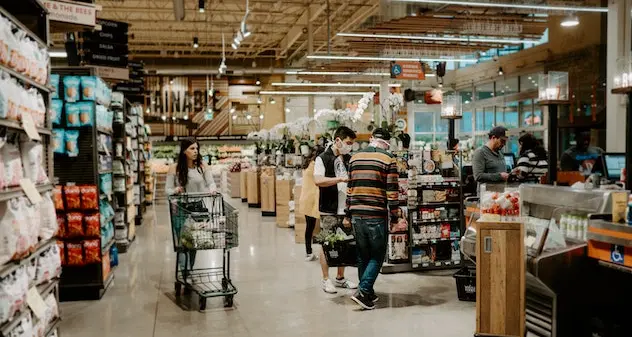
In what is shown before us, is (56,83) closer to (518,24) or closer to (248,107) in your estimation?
(518,24)

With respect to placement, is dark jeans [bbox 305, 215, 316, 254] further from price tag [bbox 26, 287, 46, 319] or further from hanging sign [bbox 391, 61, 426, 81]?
hanging sign [bbox 391, 61, 426, 81]

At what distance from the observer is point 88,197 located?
601cm

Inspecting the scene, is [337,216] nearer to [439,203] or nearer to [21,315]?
[439,203]

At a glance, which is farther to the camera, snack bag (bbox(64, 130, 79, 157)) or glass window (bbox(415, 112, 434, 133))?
glass window (bbox(415, 112, 434, 133))

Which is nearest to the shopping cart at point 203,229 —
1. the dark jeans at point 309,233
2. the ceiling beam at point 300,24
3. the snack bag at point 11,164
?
the dark jeans at point 309,233

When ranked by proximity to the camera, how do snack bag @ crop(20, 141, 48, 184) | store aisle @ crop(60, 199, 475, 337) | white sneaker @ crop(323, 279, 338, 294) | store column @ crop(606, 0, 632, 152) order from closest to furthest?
snack bag @ crop(20, 141, 48, 184), store aisle @ crop(60, 199, 475, 337), white sneaker @ crop(323, 279, 338, 294), store column @ crop(606, 0, 632, 152)

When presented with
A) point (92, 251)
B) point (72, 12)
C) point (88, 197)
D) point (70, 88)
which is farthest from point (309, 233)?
point (72, 12)

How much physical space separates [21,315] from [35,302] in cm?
16

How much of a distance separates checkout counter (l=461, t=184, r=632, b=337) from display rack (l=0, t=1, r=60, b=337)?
9.86ft

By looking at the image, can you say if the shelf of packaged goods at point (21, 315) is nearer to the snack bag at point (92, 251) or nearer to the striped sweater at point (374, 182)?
the snack bag at point (92, 251)

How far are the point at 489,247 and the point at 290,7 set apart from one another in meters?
15.5

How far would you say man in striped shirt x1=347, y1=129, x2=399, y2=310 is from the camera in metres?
5.59

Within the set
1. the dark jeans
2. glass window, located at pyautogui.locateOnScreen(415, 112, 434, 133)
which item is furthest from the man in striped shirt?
glass window, located at pyautogui.locateOnScreen(415, 112, 434, 133)

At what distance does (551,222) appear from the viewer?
4.18 meters
